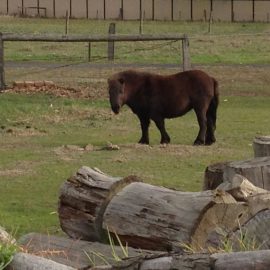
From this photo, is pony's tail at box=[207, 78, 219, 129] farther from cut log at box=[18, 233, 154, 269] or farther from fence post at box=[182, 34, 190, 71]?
cut log at box=[18, 233, 154, 269]

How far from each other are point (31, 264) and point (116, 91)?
11.3 metres

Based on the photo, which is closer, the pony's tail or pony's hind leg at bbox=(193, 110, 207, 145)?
pony's hind leg at bbox=(193, 110, 207, 145)

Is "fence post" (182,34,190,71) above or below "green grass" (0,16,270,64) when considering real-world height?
above

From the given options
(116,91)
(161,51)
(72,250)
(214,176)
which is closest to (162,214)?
(72,250)

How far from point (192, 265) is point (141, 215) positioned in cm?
233

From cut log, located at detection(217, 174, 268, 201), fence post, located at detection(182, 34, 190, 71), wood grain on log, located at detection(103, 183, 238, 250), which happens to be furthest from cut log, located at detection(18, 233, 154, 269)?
fence post, located at detection(182, 34, 190, 71)

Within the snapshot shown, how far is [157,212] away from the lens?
7.36m

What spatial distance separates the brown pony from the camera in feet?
55.9

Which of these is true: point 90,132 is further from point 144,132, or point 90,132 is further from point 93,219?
point 93,219

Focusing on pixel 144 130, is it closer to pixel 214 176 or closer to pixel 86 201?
pixel 214 176

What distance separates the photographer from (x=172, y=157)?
1530cm

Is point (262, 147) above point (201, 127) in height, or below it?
above

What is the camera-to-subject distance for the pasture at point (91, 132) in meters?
12.9

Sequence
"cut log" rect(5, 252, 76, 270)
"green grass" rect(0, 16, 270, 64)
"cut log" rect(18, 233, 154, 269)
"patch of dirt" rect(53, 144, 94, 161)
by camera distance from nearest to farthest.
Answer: "cut log" rect(5, 252, 76, 270) < "cut log" rect(18, 233, 154, 269) < "patch of dirt" rect(53, 144, 94, 161) < "green grass" rect(0, 16, 270, 64)
